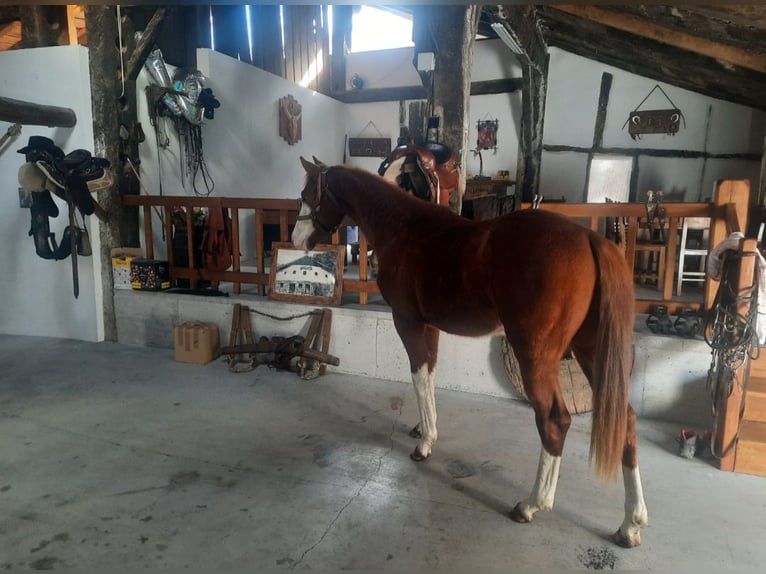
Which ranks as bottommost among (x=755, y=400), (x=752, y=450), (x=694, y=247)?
(x=752, y=450)

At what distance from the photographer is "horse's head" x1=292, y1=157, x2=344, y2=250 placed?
9.69 ft

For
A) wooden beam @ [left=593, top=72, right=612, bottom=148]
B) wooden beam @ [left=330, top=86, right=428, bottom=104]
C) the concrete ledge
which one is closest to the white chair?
the concrete ledge

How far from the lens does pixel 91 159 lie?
425 centimetres

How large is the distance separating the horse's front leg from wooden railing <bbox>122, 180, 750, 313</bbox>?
1291 mm

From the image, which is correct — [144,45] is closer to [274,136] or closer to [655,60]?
[274,136]

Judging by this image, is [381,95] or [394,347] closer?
[394,347]

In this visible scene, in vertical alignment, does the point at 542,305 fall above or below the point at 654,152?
below

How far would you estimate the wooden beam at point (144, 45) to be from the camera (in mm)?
4461

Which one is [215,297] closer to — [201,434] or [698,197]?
[201,434]

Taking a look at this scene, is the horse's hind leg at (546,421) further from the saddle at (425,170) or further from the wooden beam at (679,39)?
the wooden beam at (679,39)

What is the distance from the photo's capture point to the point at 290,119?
25.2ft

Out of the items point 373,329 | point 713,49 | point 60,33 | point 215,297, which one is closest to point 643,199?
point 713,49

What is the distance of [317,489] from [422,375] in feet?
2.67

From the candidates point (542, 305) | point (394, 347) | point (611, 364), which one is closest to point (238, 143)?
point (394, 347)
